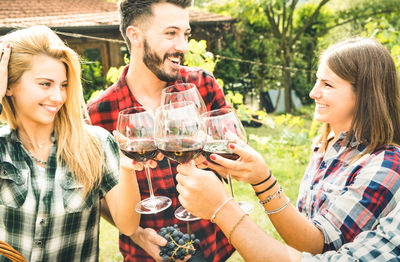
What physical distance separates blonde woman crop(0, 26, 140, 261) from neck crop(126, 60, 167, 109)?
0.37 meters

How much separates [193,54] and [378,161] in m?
2.95

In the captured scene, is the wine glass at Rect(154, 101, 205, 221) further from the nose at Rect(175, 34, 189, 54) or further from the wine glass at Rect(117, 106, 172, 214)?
the nose at Rect(175, 34, 189, 54)

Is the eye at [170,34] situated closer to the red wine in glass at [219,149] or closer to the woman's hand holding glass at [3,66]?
the woman's hand holding glass at [3,66]

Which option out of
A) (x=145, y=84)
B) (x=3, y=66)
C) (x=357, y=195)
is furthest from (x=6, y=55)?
(x=357, y=195)

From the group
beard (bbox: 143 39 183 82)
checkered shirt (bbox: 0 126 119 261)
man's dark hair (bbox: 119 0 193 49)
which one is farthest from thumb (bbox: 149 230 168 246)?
man's dark hair (bbox: 119 0 193 49)

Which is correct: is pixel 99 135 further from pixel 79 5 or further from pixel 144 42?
pixel 79 5

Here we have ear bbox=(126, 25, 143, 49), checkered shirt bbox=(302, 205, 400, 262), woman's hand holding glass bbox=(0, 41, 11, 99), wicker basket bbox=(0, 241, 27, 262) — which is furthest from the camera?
ear bbox=(126, 25, 143, 49)

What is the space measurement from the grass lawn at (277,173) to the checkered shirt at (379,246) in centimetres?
282

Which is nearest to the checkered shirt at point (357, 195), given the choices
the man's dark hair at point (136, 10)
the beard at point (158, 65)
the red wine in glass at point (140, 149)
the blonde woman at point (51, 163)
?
the red wine in glass at point (140, 149)

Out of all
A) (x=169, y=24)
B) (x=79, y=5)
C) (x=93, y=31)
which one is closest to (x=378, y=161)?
(x=169, y=24)

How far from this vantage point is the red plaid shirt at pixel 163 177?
78.1 inches

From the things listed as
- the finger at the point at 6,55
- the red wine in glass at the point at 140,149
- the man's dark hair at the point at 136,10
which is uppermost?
the man's dark hair at the point at 136,10

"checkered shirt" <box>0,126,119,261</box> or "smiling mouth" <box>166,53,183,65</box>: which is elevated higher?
"smiling mouth" <box>166,53,183,65</box>

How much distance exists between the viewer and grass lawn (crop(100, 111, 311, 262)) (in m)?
4.18
